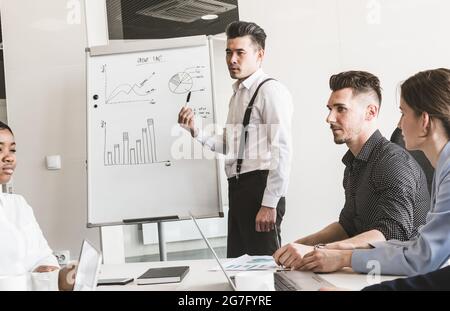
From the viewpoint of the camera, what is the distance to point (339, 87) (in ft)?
5.91

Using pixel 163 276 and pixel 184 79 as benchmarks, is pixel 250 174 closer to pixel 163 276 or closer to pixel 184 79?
pixel 184 79

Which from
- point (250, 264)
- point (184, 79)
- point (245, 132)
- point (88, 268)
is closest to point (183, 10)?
point (184, 79)

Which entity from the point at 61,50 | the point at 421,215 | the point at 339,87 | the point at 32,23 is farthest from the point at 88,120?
the point at 421,215

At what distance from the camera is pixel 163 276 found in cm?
133

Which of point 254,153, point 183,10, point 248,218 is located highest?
point 183,10

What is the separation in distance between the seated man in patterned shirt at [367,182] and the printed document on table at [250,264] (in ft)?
0.21

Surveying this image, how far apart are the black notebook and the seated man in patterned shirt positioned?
0.27 meters

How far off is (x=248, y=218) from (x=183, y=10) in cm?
171

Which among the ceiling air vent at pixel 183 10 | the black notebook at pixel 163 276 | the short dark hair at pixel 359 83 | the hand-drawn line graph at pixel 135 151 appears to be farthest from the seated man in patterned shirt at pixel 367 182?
the ceiling air vent at pixel 183 10

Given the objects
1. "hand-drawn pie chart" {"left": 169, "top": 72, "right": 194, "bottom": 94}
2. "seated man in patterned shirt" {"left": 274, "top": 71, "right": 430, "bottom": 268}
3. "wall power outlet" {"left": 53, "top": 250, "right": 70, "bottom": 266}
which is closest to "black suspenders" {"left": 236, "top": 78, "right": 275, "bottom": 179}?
"hand-drawn pie chart" {"left": 169, "top": 72, "right": 194, "bottom": 94}

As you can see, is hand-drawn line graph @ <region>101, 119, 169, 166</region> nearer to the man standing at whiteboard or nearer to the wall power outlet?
the man standing at whiteboard
